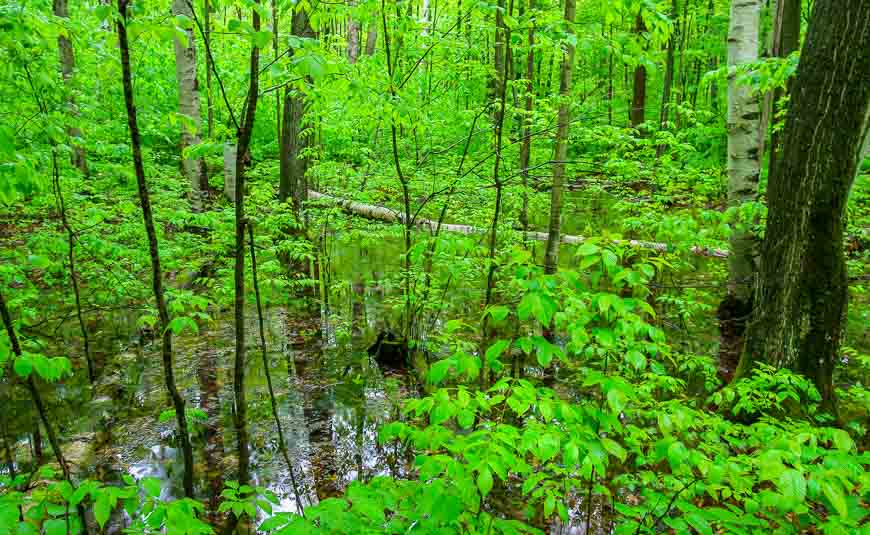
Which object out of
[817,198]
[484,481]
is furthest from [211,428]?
[817,198]

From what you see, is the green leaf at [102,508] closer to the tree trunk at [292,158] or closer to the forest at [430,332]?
the forest at [430,332]

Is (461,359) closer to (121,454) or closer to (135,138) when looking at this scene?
(135,138)

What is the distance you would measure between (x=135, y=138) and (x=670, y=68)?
17.2 meters

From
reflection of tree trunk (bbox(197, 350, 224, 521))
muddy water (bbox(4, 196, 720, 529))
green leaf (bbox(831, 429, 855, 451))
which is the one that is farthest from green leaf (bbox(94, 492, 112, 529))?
green leaf (bbox(831, 429, 855, 451))

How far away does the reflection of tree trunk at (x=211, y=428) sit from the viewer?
3979 mm

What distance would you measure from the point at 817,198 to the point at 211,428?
5850 millimetres

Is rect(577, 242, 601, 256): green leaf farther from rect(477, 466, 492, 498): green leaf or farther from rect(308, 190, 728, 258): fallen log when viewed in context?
rect(308, 190, 728, 258): fallen log

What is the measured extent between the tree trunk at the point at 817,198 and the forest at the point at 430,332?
0.7 inches

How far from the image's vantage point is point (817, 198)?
391 cm

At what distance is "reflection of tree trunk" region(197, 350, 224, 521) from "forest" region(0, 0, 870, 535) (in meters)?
0.02

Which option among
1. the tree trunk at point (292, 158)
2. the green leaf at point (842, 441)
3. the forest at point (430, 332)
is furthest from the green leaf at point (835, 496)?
the tree trunk at point (292, 158)

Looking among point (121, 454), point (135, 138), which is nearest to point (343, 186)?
point (121, 454)

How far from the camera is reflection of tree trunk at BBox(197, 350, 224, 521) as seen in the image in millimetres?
3979

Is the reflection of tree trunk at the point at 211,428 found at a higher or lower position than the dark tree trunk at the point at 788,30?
lower
